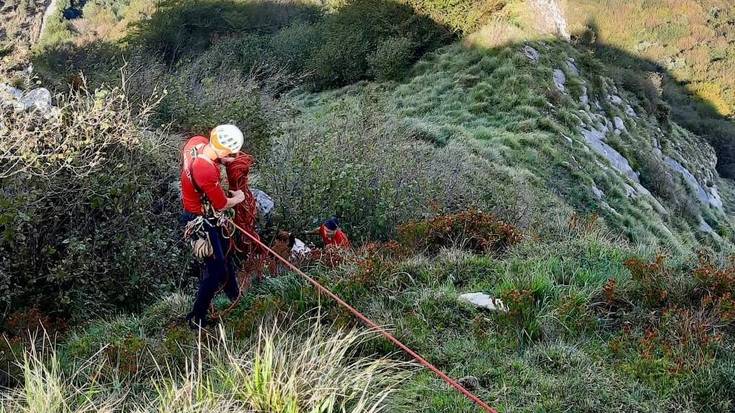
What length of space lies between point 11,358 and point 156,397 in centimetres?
135

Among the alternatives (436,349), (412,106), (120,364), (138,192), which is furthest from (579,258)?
(412,106)

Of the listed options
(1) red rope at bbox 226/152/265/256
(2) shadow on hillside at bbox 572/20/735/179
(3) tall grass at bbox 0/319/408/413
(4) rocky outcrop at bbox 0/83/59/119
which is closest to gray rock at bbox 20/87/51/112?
(4) rocky outcrop at bbox 0/83/59/119

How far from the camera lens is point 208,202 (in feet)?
14.1

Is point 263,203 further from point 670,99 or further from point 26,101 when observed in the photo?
point 670,99

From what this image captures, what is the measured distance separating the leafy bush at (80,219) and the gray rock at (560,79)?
44.8 ft

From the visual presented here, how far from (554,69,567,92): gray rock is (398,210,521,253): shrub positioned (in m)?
12.2

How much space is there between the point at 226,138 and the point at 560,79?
15473mm

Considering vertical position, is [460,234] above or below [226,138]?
below

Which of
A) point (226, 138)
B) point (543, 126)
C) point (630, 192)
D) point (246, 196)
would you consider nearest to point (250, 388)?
point (226, 138)

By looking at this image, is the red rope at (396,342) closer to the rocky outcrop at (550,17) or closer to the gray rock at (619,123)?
the gray rock at (619,123)

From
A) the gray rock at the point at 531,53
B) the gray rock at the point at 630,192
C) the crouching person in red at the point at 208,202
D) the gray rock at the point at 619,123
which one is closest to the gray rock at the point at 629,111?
the gray rock at the point at 619,123

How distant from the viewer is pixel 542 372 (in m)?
3.65

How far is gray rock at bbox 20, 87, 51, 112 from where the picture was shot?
A: 549cm

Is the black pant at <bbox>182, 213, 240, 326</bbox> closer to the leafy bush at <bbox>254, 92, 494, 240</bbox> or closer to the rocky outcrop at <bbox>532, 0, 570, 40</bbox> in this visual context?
the leafy bush at <bbox>254, 92, 494, 240</bbox>
